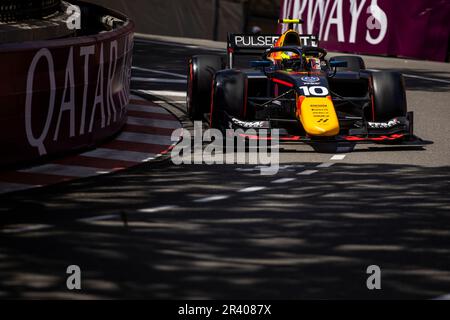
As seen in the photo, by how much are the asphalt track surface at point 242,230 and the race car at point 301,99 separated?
0.41m

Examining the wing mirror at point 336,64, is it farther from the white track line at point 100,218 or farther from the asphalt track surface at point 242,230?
the white track line at point 100,218

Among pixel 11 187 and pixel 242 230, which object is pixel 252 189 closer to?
pixel 242 230

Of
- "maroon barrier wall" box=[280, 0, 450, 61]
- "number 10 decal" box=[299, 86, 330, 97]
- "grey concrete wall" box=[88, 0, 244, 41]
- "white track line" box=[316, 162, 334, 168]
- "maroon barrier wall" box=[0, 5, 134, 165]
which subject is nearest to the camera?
"maroon barrier wall" box=[0, 5, 134, 165]

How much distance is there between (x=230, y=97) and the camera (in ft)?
42.4

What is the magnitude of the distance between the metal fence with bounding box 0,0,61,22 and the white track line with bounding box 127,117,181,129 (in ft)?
7.12

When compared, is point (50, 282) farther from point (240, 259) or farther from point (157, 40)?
point (157, 40)

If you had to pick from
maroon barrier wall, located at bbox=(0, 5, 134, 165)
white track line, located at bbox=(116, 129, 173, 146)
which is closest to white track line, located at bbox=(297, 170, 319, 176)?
white track line, located at bbox=(116, 129, 173, 146)

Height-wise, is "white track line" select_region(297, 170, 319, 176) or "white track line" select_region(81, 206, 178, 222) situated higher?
"white track line" select_region(81, 206, 178, 222)

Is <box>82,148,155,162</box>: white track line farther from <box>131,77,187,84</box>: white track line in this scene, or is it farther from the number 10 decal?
<box>131,77,187,84</box>: white track line


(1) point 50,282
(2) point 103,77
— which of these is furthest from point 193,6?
(1) point 50,282

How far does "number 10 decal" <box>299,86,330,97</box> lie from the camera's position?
41.8 ft

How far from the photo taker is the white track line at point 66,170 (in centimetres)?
1080

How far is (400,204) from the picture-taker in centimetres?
959

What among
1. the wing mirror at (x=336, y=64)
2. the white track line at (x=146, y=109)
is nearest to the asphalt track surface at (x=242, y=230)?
the wing mirror at (x=336, y=64)
